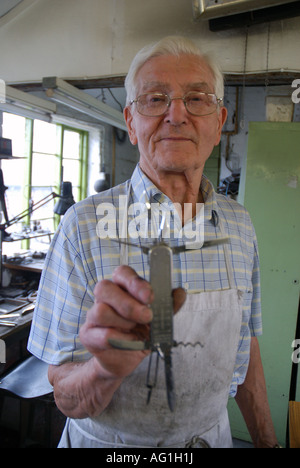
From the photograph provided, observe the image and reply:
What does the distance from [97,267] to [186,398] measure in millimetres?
395

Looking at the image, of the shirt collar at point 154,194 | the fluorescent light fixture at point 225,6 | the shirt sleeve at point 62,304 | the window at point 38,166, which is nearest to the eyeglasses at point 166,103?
the shirt collar at point 154,194

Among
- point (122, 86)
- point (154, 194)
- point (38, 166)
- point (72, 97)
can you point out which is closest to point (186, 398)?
point (154, 194)

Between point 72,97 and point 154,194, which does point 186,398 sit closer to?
point 154,194

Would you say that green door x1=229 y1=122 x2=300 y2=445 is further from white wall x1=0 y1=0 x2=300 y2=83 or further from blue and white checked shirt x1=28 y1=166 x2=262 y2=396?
blue and white checked shirt x1=28 y1=166 x2=262 y2=396

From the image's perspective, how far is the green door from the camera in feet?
6.85

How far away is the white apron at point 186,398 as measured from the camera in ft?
2.58

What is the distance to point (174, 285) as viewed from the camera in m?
0.88

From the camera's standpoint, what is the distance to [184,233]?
914 mm

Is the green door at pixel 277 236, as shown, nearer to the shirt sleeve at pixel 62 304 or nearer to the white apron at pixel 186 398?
the white apron at pixel 186 398

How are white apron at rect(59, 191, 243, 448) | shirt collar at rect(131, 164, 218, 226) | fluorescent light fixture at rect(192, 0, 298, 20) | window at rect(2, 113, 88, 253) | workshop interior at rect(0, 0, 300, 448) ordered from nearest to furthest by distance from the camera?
white apron at rect(59, 191, 243, 448) < shirt collar at rect(131, 164, 218, 226) < fluorescent light fixture at rect(192, 0, 298, 20) < workshop interior at rect(0, 0, 300, 448) < window at rect(2, 113, 88, 253)

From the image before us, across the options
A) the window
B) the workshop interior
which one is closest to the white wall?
the workshop interior

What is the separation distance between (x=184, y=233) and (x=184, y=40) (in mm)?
540

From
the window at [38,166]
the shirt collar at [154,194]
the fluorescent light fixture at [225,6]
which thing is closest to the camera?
the shirt collar at [154,194]

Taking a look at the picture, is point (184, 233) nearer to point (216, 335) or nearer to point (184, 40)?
point (216, 335)
